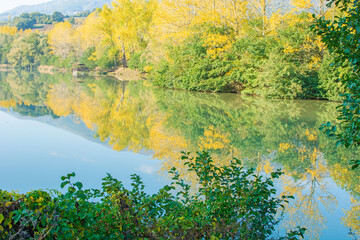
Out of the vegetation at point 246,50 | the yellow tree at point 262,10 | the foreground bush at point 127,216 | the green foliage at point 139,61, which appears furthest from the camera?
the green foliage at point 139,61

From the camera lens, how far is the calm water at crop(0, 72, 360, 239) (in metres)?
5.46

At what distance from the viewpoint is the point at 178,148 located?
8.09 meters

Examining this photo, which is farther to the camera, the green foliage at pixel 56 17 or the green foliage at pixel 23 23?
the green foliage at pixel 56 17

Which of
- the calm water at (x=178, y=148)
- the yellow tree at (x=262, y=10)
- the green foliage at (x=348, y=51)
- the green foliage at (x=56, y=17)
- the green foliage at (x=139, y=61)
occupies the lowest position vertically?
the calm water at (x=178, y=148)

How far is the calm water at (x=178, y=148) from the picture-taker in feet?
17.9

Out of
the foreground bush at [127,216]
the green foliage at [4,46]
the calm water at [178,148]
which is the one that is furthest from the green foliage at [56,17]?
the foreground bush at [127,216]

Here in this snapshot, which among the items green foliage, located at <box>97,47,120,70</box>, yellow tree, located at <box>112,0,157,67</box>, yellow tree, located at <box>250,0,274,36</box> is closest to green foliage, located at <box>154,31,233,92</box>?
yellow tree, located at <box>250,0,274,36</box>

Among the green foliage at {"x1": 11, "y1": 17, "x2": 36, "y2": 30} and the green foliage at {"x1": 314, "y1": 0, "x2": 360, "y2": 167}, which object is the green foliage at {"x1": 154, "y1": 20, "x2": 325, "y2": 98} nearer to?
the green foliage at {"x1": 314, "y1": 0, "x2": 360, "y2": 167}

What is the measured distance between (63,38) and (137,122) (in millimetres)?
54204

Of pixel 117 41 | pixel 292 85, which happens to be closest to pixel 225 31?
pixel 292 85

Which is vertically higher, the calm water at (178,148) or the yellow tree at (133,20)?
the yellow tree at (133,20)

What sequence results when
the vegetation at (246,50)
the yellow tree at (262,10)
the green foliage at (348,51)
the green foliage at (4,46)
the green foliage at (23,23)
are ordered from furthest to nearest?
the green foliage at (23,23), the green foliage at (4,46), the yellow tree at (262,10), the vegetation at (246,50), the green foliage at (348,51)

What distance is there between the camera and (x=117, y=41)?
45844 millimetres

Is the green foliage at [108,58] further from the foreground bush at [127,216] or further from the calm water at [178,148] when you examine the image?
the foreground bush at [127,216]
